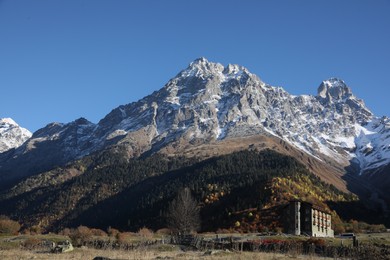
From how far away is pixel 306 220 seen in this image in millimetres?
138875

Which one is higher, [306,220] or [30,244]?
[306,220]

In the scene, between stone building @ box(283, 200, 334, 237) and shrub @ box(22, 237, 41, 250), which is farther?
stone building @ box(283, 200, 334, 237)

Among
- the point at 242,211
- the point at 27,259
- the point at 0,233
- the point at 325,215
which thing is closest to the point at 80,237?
the point at 27,259

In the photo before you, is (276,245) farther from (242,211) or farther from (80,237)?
(242,211)

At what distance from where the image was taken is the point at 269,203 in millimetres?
186125

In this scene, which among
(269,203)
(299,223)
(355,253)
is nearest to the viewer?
(355,253)

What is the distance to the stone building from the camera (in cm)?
13725

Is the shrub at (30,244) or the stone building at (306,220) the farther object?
the stone building at (306,220)

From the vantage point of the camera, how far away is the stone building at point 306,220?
5404 inches

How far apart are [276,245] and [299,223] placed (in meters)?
94.5

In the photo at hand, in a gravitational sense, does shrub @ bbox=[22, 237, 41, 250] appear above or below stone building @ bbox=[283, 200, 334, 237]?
below

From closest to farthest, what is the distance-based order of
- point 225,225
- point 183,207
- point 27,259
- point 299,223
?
1. point 27,259
2. point 299,223
3. point 183,207
4. point 225,225

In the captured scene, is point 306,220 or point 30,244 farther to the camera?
point 306,220

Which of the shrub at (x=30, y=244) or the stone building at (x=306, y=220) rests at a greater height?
the stone building at (x=306, y=220)
